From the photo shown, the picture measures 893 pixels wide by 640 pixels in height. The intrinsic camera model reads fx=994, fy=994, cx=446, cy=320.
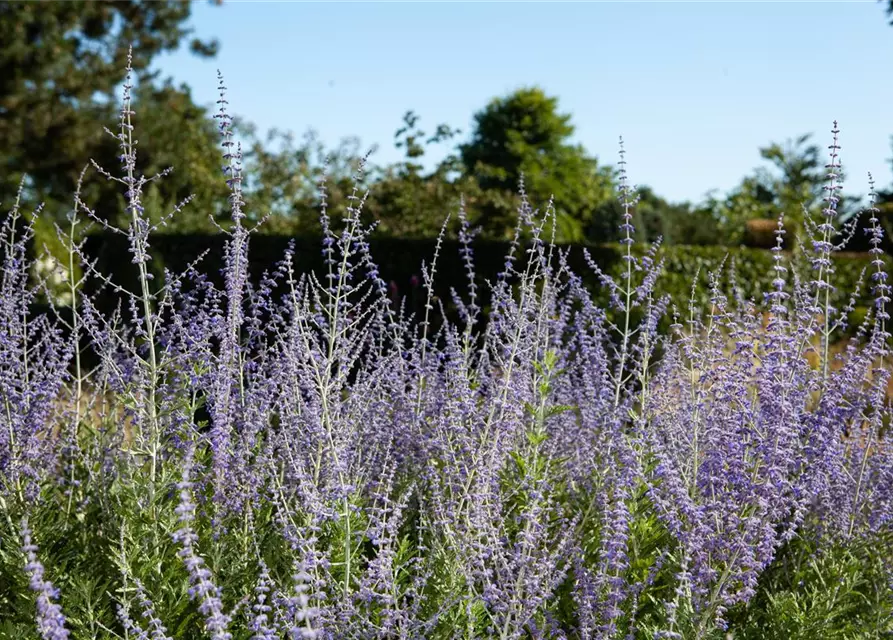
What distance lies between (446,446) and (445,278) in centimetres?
900

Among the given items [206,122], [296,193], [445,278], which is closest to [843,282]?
[445,278]

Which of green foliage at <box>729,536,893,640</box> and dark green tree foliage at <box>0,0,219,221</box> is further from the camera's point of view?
dark green tree foliage at <box>0,0,219,221</box>

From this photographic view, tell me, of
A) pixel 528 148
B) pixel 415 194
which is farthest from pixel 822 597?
pixel 528 148

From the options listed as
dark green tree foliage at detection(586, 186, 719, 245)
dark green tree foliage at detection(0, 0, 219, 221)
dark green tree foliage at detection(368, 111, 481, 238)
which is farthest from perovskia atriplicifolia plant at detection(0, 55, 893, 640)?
dark green tree foliage at detection(0, 0, 219, 221)

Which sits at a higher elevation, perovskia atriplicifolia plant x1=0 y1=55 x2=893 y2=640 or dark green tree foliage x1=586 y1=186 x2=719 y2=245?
dark green tree foliage x1=586 y1=186 x2=719 y2=245

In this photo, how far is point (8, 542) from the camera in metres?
3.66

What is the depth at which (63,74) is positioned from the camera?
23.5 meters

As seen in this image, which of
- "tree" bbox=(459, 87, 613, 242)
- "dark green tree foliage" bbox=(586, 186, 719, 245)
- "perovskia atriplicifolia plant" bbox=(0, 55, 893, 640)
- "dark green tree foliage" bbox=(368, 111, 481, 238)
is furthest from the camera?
"tree" bbox=(459, 87, 613, 242)

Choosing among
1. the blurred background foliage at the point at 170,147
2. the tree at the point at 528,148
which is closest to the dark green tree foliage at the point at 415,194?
the blurred background foliage at the point at 170,147

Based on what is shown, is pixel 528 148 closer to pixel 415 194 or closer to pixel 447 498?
pixel 415 194

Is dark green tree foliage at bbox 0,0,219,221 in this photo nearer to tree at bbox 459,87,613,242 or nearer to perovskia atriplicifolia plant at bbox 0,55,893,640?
tree at bbox 459,87,613,242

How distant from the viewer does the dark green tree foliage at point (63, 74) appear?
2258cm

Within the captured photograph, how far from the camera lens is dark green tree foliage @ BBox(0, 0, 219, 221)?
2258 cm

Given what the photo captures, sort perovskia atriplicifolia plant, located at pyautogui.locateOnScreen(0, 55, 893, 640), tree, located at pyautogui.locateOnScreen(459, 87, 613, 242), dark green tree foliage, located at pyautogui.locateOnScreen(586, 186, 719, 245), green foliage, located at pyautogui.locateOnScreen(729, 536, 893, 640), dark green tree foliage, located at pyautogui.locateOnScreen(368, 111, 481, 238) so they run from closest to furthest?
perovskia atriplicifolia plant, located at pyautogui.locateOnScreen(0, 55, 893, 640)
green foliage, located at pyautogui.locateOnScreen(729, 536, 893, 640)
dark green tree foliage, located at pyautogui.locateOnScreen(368, 111, 481, 238)
dark green tree foliage, located at pyautogui.locateOnScreen(586, 186, 719, 245)
tree, located at pyautogui.locateOnScreen(459, 87, 613, 242)
